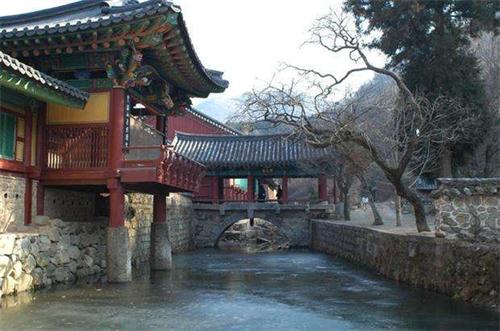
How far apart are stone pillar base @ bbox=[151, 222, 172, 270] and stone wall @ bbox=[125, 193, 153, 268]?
95cm

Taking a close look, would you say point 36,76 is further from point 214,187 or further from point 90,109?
point 214,187

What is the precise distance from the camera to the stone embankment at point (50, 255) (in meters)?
10.5

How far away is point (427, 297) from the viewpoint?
36.3 ft

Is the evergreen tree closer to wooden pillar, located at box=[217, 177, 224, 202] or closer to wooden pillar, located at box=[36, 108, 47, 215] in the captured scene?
wooden pillar, located at box=[36, 108, 47, 215]

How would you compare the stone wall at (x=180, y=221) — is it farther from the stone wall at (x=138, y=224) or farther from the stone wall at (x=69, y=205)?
the stone wall at (x=69, y=205)

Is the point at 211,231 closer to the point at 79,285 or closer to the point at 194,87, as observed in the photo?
the point at 194,87

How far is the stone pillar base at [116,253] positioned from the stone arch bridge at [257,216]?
18.0m

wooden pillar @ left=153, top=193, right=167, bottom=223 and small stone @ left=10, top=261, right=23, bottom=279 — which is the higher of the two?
wooden pillar @ left=153, top=193, right=167, bottom=223

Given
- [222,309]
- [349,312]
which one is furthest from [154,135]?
[349,312]

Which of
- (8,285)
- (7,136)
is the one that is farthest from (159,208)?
(8,285)

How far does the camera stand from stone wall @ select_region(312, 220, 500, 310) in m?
9.37

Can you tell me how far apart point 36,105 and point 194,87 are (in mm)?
5707

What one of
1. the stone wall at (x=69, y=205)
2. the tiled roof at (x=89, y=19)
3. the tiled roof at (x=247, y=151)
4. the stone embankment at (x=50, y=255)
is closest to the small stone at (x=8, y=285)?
the stone embankment at (x=50, y=255)

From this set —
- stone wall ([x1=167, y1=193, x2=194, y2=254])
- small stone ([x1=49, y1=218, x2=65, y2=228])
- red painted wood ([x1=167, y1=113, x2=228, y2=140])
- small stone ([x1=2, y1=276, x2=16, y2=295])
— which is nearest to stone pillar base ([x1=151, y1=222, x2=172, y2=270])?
small stone ([x1=49, y1=218, x2=65, y2=228])
